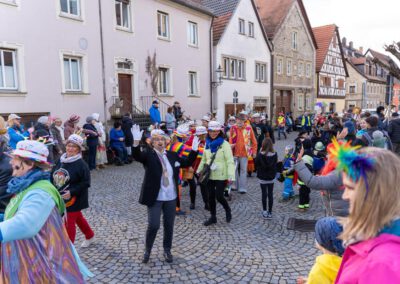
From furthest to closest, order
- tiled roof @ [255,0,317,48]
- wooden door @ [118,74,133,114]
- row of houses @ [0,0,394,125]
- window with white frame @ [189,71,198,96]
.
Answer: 1. tiled roof @ [255,0,317,48]
2. window with white frame @ [189,71,198,96]
3. wooden door @ [118,74,133,114]
4. row of houses @ [0,0,394,125]

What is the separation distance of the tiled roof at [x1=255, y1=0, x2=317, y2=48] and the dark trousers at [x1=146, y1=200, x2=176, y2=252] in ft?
82.0

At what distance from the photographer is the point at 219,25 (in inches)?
869

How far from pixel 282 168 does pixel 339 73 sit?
3626 cm

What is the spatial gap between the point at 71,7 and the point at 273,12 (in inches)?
801

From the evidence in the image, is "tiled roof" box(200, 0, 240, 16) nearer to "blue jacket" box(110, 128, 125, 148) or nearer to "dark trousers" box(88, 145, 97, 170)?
"blue jacket" box(110, 128, 125, 148)

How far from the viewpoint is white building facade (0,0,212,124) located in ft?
37.7

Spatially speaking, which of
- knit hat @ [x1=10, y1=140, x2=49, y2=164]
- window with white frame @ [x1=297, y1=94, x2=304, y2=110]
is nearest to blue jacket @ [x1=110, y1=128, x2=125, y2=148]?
knit hat @ [x1=10, y1=140, x2=49, y2=164]

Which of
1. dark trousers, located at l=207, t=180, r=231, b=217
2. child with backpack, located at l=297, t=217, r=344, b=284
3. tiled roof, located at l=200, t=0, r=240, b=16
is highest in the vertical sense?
tiled roof, located at l=200, t=0, r=240, b=16

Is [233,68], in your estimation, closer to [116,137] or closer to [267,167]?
[116,137]

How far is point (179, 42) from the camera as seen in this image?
59.8 ft

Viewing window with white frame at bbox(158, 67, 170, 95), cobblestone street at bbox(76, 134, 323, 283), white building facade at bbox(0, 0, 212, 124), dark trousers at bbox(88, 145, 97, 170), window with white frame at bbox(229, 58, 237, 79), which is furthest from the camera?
window with white frame at bbox(229, 58, 237, 79)

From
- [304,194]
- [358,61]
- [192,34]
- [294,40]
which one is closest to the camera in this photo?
[304,194]

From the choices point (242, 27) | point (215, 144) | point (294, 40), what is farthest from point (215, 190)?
point (294, 40)

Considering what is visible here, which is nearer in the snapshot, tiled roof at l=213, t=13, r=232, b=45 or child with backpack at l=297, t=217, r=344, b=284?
child with backpack at l=297, t=217, r=344, b=284
